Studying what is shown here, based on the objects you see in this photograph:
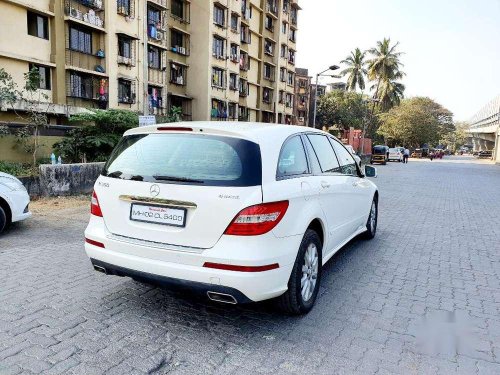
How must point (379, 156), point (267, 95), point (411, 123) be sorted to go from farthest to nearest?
point (411, 123) → point (267, 95) → point (379, 156)

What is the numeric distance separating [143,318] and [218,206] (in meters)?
1.28

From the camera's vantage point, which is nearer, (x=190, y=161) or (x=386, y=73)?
(x=190, y=161)

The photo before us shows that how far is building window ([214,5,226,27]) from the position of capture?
33.4 m

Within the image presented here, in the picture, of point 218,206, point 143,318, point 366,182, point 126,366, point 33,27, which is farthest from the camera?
point 33,27

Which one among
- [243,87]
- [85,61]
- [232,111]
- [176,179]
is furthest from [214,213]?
[243,87]

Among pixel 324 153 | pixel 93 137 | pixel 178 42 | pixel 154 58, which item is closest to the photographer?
pixel 324 153

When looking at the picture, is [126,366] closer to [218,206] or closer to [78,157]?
[218,206]

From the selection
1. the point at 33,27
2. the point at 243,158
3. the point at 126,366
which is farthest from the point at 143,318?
the point at 33,27

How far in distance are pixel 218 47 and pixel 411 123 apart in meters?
36.1

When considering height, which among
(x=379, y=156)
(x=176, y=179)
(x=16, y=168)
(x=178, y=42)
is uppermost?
(x=178, y=42)

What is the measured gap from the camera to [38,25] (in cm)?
2047

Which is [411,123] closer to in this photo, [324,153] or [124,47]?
[124,47]

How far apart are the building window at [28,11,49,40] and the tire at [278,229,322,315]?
21.9 metres

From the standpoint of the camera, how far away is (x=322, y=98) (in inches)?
2454
